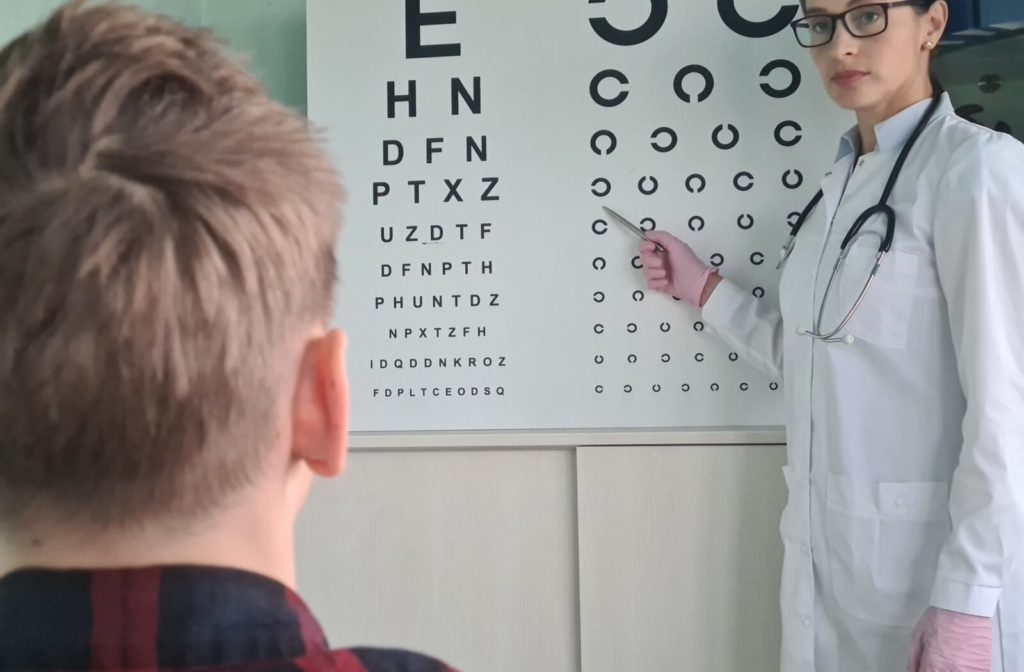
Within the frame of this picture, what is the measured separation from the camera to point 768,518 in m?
1.58

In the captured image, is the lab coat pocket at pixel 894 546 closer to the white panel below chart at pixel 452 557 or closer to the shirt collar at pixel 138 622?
the white panel below chart at pixel 452 557

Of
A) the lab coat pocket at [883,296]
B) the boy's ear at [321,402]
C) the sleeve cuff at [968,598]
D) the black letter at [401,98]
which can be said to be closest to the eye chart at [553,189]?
the black letter at [401,98]

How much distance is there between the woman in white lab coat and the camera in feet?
3.91

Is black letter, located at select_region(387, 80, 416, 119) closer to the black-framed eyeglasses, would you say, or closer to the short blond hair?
the black-framed eyeglasses

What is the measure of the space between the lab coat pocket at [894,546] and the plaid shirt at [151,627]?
3.43ft

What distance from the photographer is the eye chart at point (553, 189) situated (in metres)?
1.65

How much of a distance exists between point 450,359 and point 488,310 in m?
0.12

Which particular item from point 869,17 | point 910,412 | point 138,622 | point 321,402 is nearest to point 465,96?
point 869,17

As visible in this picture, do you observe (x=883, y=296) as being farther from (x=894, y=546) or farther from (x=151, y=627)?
(x=151, y=627)

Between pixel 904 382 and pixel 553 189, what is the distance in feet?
2.39

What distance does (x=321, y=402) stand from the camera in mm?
518

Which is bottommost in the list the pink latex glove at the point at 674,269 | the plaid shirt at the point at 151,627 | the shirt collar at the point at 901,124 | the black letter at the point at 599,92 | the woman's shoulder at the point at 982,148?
the plaid shirt at the point at 151,627

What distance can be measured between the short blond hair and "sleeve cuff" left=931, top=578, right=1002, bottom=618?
1.04 metres

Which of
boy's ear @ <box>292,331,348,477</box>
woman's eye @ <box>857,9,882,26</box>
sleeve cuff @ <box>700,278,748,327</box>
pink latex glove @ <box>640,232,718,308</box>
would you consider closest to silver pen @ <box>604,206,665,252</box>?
pink latex glove @ <box>640,232,718,308</box>
